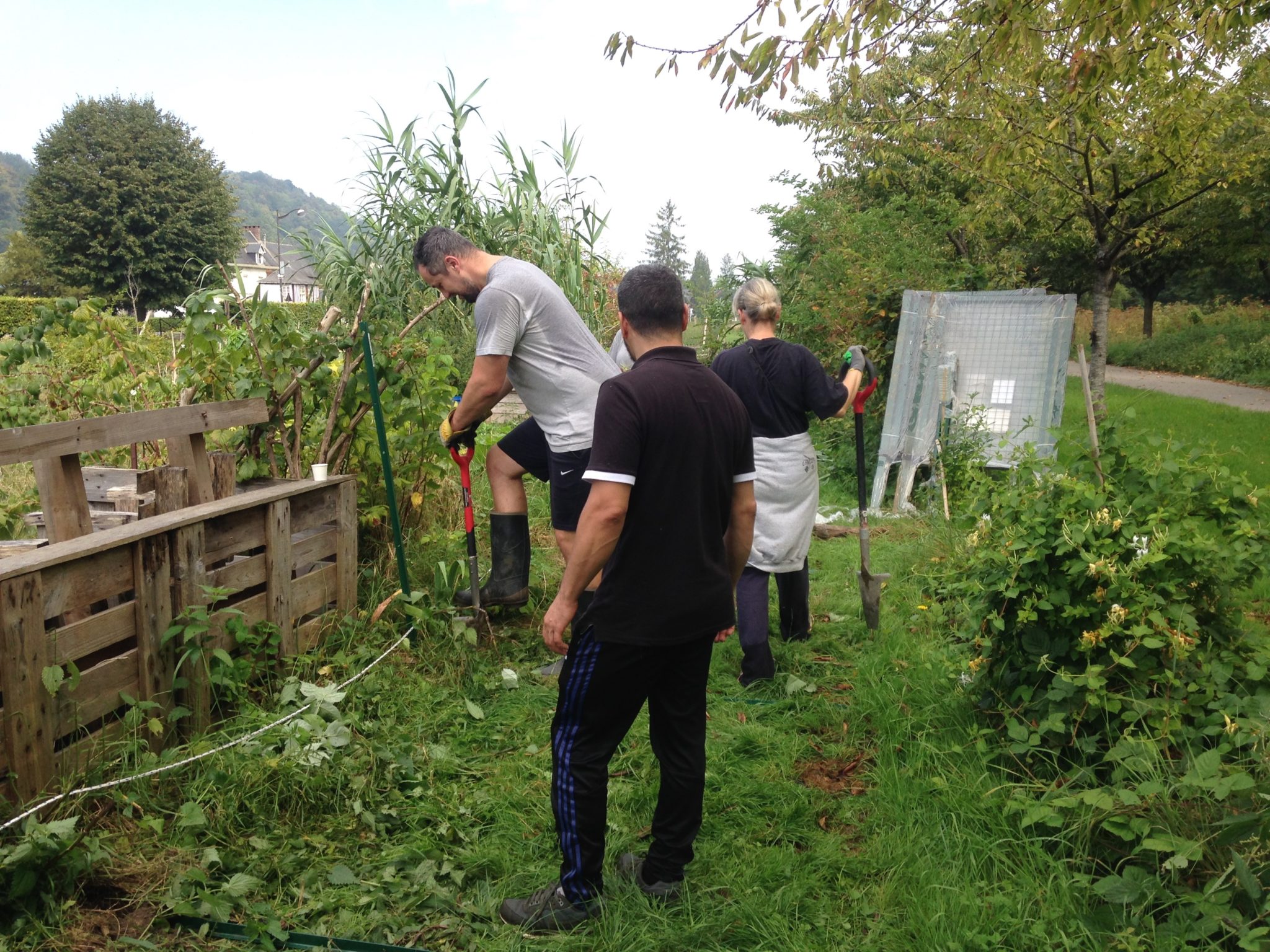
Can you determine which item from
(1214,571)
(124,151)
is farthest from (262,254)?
(1214,571)

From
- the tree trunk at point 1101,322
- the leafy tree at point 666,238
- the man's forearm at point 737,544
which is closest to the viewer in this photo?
the man's forearm at point 737,544

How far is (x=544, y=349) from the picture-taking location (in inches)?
169

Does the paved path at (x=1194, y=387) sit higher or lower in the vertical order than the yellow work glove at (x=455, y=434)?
lower

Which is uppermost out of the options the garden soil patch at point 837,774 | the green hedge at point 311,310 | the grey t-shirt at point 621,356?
the green hedge at point 311,310

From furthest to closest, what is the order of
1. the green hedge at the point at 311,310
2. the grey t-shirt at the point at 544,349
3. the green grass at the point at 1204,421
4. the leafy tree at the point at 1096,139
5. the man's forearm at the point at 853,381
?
the green grass at the point at 1204,421, the green hedge at the point at 311,310, the leafy tree at the point at 1096,139, the man's forearm at the point at 853,381, the grey t-shirt at the point at 544,349

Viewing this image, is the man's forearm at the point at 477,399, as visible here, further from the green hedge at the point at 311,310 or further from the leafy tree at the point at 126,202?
the leafy tree at the point at 126,202

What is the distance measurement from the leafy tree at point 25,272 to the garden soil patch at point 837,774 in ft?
149

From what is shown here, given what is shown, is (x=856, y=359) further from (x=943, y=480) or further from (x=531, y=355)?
(x=943, y=480)

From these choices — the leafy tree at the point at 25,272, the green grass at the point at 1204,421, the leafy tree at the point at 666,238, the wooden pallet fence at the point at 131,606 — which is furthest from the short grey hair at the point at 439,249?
the leafy tree at the point at 666,238

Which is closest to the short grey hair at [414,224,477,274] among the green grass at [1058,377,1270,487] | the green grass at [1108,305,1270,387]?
the green grass at [1058,377,1270,487]

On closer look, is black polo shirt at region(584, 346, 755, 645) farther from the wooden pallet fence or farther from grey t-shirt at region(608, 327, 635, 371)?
grey t-shirt at region(608, 327, 635, 371)

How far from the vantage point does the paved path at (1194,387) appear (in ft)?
54.7

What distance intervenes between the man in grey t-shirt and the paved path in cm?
1201

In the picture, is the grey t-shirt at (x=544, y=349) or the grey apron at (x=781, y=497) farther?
the grey apron at (x=781, y=497)
